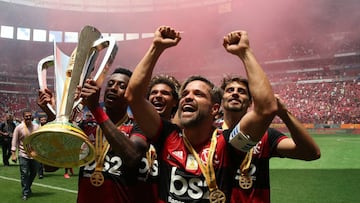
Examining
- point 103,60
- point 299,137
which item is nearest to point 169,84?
point 103,60

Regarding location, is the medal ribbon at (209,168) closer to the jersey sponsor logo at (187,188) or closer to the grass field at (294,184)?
the jersey sponsor logo at (187,188)

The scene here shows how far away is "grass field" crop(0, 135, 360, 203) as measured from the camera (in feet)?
21.5

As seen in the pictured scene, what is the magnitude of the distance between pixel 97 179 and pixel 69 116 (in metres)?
0.60

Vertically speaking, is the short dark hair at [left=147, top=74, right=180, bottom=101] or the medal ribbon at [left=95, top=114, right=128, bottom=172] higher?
the short dark hair at [left=147, top=74, right=180, bottom=101]

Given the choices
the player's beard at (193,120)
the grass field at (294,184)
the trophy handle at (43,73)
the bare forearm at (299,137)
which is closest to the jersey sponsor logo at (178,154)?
the player's beard at (193,120)

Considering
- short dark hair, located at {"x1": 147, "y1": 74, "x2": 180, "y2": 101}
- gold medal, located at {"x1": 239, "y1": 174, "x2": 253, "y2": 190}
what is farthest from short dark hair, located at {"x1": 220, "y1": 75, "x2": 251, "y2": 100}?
gold medal, located at {"x1": 239, "y1": 174, "x2": 253, "y2": 190}

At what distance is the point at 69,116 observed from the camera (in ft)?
7.00

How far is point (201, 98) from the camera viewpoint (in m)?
2.26

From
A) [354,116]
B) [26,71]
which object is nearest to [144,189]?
[354,116]

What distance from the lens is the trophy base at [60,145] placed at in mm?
1882

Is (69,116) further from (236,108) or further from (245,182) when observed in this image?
(236,108)

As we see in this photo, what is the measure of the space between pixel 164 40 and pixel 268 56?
39.5m

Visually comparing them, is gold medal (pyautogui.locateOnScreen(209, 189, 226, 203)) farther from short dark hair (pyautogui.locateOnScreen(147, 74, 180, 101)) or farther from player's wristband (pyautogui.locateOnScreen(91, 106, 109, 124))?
short dark hair (pyautogui.locateOnScreen(147, 74, 180, 101))

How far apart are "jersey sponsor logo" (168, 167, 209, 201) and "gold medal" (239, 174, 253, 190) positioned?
18.4 inches
